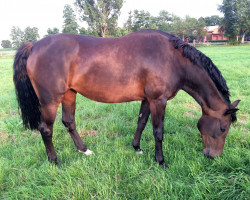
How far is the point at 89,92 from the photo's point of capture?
2.72 metres

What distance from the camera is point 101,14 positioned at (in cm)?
4125

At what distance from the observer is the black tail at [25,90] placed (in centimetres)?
268

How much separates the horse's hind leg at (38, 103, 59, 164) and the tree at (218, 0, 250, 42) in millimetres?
52112

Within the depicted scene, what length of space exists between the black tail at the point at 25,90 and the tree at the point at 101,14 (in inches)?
1682

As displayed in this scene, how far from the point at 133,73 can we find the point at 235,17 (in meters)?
53.6

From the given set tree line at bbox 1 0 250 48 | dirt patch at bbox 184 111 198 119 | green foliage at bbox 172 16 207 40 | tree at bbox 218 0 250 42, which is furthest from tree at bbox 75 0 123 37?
dirt patch at bbox 184 111 198 119

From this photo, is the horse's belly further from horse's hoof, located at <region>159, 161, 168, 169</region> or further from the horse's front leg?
horse's hoof, located at <region>159, 161, 168, 169</region>

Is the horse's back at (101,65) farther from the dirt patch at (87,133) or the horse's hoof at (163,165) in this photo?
the dirt patch at (87,133)

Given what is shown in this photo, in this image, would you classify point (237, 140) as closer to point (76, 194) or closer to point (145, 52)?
point (145, 52)

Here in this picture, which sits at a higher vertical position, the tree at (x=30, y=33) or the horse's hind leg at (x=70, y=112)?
the tree at (x=30, y=33)

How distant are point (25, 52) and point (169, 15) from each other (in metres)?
94.0

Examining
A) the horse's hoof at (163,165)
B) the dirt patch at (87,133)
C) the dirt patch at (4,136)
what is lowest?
the horse's hoof at (163,165)

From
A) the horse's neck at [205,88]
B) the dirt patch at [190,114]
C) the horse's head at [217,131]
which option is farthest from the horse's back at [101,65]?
the dirt patch at [190,114]

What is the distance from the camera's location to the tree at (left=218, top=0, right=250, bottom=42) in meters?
42.8
